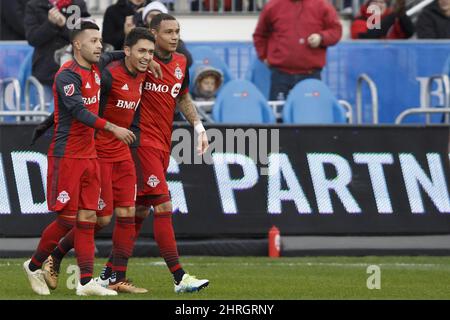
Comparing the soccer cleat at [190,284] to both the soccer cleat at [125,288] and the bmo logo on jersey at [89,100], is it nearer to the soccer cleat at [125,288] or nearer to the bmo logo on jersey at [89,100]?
the soccer cleat at [125,288]

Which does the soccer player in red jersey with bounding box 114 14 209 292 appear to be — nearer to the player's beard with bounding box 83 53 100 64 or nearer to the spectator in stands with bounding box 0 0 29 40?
the player's beard with bounding box 83 53 100 64

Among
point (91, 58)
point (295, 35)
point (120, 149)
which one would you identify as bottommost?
point (295, 35)

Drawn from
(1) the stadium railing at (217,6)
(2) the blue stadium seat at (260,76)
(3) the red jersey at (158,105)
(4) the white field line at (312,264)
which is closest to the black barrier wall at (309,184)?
(4) the white field line at (312,264)

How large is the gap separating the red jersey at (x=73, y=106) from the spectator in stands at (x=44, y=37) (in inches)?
221

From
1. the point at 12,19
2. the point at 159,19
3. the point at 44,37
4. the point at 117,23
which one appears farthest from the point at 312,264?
the point at 12,19

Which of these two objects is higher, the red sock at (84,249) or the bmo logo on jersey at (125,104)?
the bmo logo on jersey at (125,104)

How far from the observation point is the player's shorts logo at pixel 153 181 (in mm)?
11055

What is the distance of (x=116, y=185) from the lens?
10961mm

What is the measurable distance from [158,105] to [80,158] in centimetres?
90

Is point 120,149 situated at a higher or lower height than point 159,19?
lower

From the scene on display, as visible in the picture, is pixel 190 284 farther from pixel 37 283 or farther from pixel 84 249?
pixel 37 283

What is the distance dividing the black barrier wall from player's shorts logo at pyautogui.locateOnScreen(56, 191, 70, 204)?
3.81 m

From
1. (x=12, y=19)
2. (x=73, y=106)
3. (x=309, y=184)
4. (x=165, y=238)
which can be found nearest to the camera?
→ (x=73, y=106)

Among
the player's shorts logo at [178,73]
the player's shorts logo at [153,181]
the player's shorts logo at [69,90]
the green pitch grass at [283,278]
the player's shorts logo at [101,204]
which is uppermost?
the player's shorts logo at [69,90]
